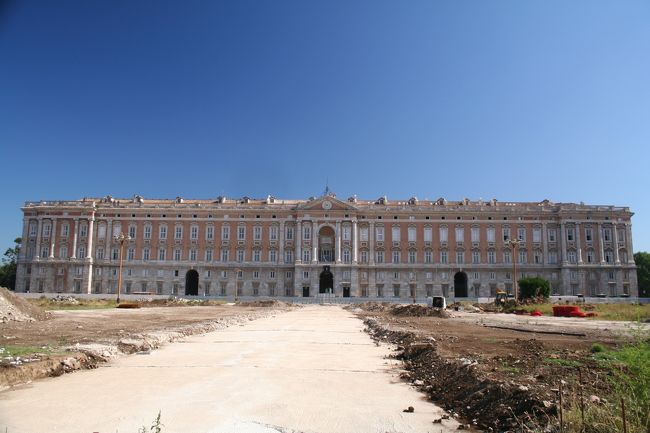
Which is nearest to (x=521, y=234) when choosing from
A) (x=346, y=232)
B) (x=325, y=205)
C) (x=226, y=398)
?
(x=346, y=232)

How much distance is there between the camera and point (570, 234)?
253 feet

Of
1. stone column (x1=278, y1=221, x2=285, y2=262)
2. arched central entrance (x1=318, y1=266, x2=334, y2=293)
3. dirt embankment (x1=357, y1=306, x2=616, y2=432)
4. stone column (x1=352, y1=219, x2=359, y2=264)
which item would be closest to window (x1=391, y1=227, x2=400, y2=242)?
stone column (x1=352, y1=219, x2=359, y2=264)

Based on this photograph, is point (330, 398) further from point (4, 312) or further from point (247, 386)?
point (4, 312)

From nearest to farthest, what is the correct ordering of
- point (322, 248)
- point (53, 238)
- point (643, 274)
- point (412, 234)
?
point (53, 238) → point (412, 234) → point (322, 248) → point (643, 274)

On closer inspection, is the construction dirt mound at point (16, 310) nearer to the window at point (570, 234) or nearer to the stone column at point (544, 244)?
the stone column at point (544, 244)

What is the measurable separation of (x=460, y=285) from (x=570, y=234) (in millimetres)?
18901

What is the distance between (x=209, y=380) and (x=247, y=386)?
3.21 ft

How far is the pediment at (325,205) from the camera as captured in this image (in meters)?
78.1

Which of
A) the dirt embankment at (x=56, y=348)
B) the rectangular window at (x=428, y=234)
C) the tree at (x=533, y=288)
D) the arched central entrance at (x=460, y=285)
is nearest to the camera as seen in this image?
the dirt embankment at (x=56, y=348)

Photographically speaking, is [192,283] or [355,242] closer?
[355,242]

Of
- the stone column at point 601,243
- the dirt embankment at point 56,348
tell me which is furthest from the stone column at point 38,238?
the stone column at point 601,243

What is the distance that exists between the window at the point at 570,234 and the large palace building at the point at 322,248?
0.16 meters

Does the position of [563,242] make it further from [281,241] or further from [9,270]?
[9,270]

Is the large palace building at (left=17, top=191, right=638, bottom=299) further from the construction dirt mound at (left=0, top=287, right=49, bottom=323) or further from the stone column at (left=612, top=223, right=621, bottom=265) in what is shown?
the construction dirt mound at (left=0, top=287, right=49, bottom=323)
